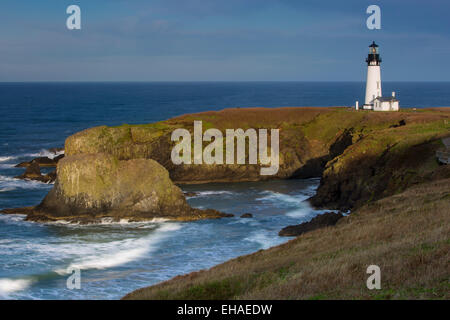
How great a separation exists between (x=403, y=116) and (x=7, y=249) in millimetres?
44221

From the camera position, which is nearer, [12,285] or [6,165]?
[12,285]

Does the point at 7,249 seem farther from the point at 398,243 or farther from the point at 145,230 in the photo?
the point at 398,243

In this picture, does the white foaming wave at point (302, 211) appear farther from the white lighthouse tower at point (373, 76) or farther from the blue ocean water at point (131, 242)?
the white lighthouse tower at point (373, 76)

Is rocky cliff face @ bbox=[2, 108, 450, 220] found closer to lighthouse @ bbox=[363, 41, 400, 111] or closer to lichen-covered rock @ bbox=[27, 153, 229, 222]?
lichen-covered rock @ bbox=[27, 153, 229, 222]

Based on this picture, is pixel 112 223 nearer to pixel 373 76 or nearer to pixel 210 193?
pixel 210 193

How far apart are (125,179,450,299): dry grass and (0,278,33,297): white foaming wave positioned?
959 cm

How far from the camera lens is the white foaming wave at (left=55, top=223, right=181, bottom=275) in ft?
96.1

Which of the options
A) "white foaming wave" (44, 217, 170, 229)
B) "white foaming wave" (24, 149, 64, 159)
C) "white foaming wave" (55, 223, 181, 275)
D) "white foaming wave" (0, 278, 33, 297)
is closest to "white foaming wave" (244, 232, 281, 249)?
"white foaming wave" (55, 223, 181, 275)

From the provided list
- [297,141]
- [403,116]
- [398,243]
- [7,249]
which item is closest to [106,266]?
[7,249]

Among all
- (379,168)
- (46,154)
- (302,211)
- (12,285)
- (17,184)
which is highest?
(379,168)

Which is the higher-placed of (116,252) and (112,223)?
(112,223)

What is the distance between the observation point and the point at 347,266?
15836mm

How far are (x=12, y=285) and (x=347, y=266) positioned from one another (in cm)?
1660

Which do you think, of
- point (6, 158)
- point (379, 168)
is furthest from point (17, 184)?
point (379, 168)
